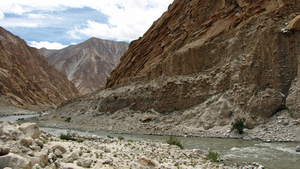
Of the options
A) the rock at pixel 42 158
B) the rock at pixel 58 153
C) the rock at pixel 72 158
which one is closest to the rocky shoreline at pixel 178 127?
the rock at pixel 72 158

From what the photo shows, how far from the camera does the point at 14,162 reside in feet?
17.1

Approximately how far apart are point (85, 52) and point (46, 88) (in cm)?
9244

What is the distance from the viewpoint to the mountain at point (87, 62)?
134212mm

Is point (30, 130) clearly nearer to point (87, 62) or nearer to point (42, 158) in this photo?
point (42, 158)

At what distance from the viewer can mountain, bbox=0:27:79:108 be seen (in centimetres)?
6588

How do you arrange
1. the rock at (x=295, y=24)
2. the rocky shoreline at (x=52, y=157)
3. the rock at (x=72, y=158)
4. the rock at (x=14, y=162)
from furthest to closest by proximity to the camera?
the rock at (x=295, y=24)
the rock at (x=72, y=158)
the rocky shoreline at (x=52, y=157)
the rock at (x=14, y=162)

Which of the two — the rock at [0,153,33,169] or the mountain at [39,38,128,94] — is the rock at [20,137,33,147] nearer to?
the rock at [0,153,33,169]

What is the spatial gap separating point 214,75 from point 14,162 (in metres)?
20.2

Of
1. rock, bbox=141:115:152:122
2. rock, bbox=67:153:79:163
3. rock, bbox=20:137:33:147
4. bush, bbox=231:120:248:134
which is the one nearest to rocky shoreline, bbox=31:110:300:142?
rock, bbox=141:115:152:122

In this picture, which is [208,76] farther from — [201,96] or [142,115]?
[142,115]

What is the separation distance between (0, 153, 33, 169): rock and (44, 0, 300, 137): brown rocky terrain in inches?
616

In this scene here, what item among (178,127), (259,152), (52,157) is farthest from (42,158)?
(178,127)

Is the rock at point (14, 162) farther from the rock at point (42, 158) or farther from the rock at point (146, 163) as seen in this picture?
the rock at point (146, 163)

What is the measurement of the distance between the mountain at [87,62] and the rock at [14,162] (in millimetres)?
118047
